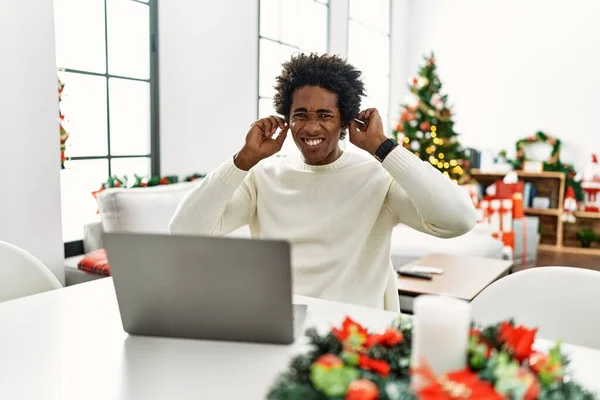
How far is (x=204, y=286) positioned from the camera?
931 millimetres

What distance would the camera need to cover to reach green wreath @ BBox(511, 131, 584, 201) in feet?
18.5

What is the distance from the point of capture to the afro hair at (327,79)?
161 cm

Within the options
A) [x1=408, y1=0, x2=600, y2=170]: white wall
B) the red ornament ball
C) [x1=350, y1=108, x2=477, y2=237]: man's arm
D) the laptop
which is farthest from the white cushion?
[x1=408, y1=0, x2=600, y2=170]: white wall

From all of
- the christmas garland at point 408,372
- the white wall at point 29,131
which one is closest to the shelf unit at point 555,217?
the white wall at point 29,131

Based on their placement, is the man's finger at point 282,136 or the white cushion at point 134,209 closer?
the man's finger at point 282,136

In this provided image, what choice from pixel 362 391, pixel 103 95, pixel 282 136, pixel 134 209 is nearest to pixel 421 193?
pixel 282 136

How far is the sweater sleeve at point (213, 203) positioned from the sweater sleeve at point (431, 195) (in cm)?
43

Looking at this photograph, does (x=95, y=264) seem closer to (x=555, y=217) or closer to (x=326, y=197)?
(x=326, y=197)

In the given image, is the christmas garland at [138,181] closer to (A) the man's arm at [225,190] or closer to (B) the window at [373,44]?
(A) the man's arm at [225,190]

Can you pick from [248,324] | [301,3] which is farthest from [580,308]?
[301,3]

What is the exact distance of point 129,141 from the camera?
3373 millimetres

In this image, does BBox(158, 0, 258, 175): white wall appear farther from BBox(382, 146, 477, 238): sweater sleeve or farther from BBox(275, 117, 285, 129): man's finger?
BBox(382, 146, 477, 238): sweater sleeve

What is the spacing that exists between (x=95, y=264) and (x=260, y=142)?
143 centimetres

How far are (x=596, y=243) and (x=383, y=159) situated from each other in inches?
198
